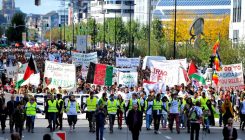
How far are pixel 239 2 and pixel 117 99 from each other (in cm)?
6198

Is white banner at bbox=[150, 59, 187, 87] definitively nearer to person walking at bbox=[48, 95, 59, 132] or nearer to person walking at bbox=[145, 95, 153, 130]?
person walking at bbox=[145, 95, 153, 130]

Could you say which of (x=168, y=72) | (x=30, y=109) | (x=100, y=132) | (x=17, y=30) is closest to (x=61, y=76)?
(x=168, y=72)

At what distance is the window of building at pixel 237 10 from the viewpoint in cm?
9388

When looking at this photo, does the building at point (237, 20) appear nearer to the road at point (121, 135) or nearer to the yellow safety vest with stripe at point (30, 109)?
the road at point (121, 135)

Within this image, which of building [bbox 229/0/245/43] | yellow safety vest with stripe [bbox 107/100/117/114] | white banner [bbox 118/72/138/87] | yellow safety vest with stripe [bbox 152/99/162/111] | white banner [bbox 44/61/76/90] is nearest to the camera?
yellow safety vest with stripe [bbox 107/100/117/114]

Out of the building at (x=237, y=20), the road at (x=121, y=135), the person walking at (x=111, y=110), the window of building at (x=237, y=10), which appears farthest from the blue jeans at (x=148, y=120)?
the window of building at (x=237, y=10)

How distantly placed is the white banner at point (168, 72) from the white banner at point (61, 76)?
3.32 metres

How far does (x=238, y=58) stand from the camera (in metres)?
65.2

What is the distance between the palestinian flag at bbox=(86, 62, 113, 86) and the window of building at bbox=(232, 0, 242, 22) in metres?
53.9

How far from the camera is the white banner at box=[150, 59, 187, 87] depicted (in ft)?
131

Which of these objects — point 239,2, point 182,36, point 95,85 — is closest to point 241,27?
point 239,2

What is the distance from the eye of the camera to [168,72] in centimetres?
3984

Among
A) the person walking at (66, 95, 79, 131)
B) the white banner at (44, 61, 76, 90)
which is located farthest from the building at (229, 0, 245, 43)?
the person walking at (66, 95, 79, 131)

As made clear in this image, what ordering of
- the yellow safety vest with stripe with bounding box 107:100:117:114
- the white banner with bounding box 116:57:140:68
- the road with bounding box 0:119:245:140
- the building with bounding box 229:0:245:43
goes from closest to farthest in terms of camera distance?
the road with bounding box 0:119:245:140, the yellow safety vest with stripe with bounding box 107:100:117:114, the white banner with bounding box 116:57:140:68, the building with bounding box 229:0:245:43
